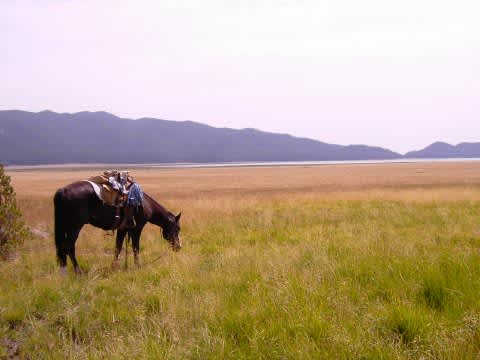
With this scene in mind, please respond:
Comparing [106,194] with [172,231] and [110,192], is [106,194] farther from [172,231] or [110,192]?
[172,231]

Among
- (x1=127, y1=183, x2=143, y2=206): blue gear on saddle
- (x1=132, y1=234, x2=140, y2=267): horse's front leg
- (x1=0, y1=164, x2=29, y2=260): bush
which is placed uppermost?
(x1=127, y1=183, x2=143, y2=206): blue gear on saddle

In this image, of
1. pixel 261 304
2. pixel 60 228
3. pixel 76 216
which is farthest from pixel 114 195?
pixel 261 304

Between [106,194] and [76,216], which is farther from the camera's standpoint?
[106,194]

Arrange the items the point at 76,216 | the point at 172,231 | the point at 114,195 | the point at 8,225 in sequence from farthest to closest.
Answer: the point at 172,231 < the point at 8,225 < the point at 114,195 < the point at 76,216

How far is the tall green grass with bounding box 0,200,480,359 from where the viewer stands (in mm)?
3705

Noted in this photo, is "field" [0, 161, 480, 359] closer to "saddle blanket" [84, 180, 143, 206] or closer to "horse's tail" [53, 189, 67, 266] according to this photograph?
"horse's tail" [53, 189, 67, 266]

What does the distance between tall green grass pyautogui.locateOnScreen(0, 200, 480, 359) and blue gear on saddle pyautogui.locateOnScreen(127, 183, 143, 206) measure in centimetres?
135

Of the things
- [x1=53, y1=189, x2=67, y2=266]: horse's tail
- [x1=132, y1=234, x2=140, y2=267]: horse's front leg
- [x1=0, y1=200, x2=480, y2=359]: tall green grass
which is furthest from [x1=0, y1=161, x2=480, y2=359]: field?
[x1=53, y1=189, x2=67, y2=266]: horse's tail

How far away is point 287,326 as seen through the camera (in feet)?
13.2

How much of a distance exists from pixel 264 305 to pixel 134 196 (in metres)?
4.62

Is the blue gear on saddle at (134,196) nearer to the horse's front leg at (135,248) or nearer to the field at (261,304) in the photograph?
the horse's front leg at (135,248)

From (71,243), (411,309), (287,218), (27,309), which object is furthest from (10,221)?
(287,218)

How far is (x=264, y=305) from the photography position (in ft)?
15.2

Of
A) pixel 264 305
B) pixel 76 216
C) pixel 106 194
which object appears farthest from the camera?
pixel 106 194
